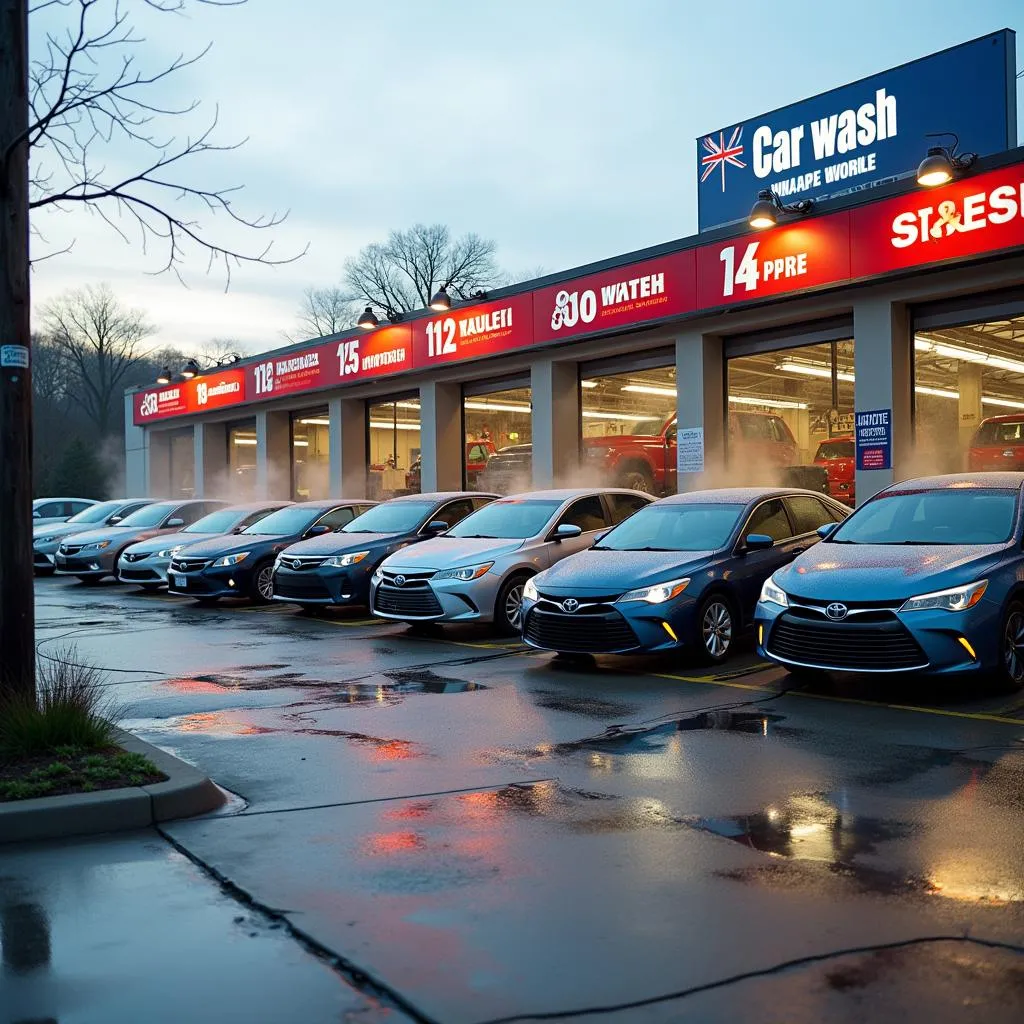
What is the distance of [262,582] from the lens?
17484mm

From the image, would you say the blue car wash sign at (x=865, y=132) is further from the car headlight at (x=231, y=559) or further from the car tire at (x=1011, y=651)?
the car tire at (x=1011, y=651)

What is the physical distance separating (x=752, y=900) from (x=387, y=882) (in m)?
1.44

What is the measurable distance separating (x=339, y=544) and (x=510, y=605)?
11.8 feet

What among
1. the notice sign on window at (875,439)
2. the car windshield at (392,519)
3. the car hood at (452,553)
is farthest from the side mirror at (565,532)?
the notice sign on window at (875,439)

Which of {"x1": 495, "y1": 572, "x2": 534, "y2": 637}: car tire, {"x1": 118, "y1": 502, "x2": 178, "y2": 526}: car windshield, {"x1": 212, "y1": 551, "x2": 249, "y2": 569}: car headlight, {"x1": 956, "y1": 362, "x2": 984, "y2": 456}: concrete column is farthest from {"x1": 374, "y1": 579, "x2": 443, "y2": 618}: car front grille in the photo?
{"x1": 118, "y1": 502, "x2": 178, "y2": 526}: car windshield

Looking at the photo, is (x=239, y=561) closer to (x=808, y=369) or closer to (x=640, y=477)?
(x=640, y=477)

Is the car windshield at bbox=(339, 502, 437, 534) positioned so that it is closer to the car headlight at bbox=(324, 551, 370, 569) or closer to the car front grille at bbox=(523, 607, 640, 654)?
the car headlight at bbox=(324, 551, 370, 569)

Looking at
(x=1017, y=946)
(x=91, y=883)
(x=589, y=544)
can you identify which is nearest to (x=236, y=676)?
(x=589, y=544)

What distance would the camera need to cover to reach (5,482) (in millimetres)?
6820

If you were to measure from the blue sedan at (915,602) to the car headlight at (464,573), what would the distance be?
12.8 ft

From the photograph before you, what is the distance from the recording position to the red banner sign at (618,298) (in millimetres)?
18516

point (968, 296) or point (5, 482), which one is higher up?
point (968, 296)

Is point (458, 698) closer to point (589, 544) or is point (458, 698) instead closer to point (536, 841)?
point (536, 841)

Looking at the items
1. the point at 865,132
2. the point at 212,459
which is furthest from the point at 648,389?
the point at 212,459
